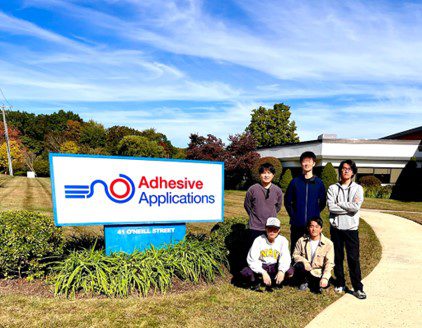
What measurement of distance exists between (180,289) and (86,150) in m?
41.7

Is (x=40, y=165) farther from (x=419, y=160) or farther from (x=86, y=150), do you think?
(x=419, y=160)

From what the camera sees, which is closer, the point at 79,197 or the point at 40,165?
the point at 79,197

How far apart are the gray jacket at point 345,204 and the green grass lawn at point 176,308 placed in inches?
41.2

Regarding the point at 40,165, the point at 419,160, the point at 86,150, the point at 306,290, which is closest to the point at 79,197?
the point at 306,290

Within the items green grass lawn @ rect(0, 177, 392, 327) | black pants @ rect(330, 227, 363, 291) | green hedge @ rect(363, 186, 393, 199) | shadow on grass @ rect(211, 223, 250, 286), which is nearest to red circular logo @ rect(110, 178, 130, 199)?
green grass lawn @ rect(0, 177, 392, 327)

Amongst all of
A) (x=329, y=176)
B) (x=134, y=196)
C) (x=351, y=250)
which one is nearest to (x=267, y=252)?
(x=351, y=250)

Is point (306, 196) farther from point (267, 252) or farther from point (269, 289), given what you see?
point (269, 289)

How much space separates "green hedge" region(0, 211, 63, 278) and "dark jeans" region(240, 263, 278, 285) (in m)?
2.84

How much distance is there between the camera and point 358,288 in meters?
4.08

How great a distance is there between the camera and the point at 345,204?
4000 millimetres

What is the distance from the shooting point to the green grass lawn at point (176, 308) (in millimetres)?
3283

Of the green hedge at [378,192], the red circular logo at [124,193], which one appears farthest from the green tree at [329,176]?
the red circular logo at [124,193]

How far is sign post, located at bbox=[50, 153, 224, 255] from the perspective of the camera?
429 centimetres

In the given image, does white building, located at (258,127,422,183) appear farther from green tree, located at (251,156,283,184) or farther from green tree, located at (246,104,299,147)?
green tree, located at (246,104,299,147)
